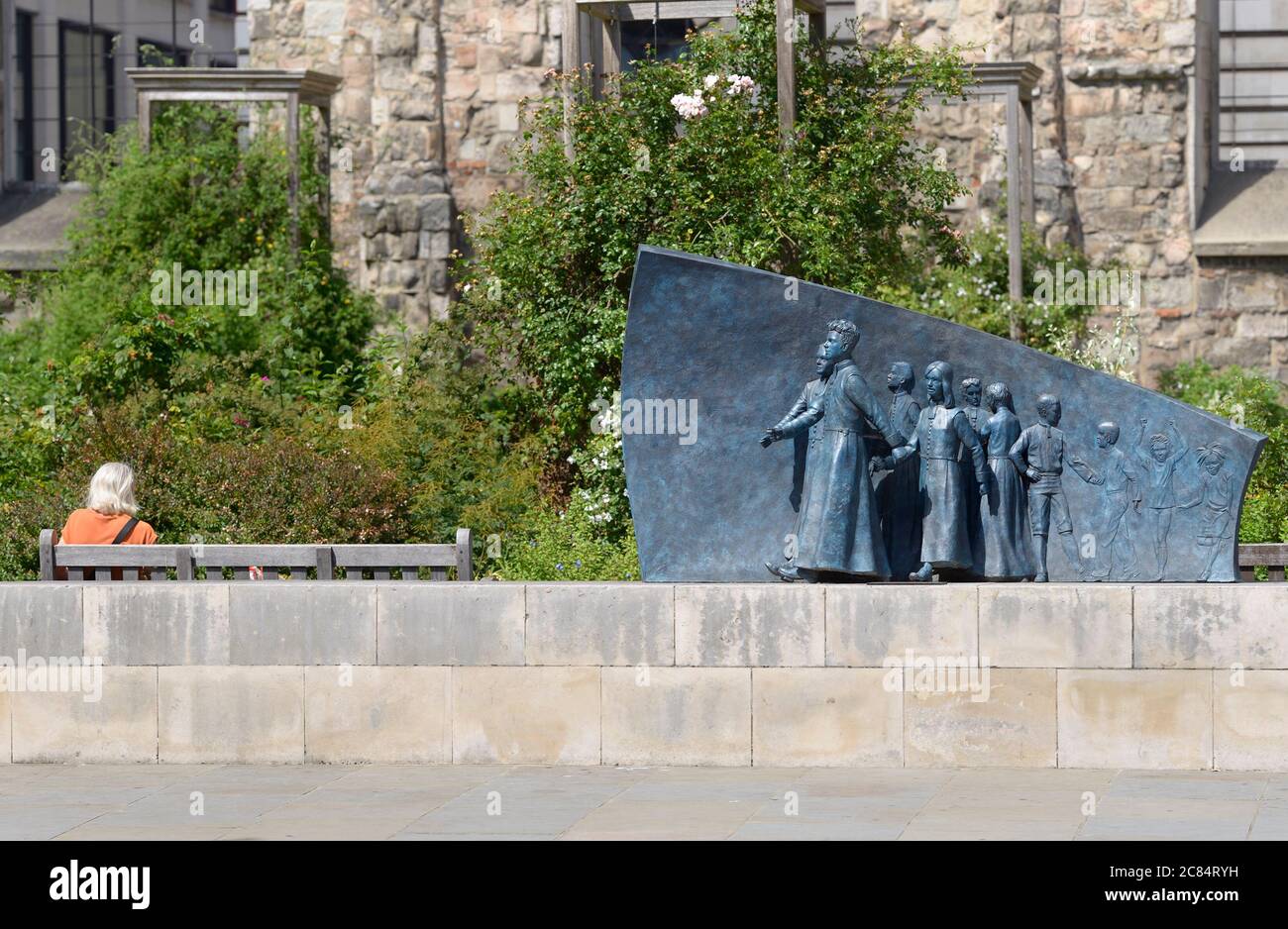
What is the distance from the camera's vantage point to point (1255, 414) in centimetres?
1631

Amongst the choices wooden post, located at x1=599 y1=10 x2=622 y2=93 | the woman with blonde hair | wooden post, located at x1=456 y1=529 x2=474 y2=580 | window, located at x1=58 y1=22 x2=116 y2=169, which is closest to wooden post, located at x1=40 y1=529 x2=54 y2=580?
the woman with blonde hair

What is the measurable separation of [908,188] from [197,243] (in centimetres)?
633

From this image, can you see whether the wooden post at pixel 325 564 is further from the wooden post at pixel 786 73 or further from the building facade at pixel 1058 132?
the building facade at pixel 1058 132

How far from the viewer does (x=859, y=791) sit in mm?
8812

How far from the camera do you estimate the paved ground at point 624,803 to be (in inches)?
310

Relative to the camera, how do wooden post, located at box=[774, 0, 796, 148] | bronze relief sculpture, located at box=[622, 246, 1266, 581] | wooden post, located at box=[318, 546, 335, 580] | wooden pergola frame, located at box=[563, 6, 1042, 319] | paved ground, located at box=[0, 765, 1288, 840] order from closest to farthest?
paved ground, located at box=[0, 765, 1288, 840] < bronze relief sculpture, located at box=[622, 246, 1266, 581] < wooden post, located at box=[318, 546, 335, 580] < wooden post, located at box=[774, 0, 796, 148] < wooden pergola frame, located at box=[563, 6, 1042, 319]

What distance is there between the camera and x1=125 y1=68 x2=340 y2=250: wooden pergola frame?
17438mm

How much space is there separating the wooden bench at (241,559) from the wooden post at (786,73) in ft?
17.6

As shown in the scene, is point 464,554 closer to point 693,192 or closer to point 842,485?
point 842,485

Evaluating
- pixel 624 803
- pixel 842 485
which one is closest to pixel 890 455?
pixel 842 485

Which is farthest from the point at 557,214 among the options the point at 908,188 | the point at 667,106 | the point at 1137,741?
the point at 1137,741

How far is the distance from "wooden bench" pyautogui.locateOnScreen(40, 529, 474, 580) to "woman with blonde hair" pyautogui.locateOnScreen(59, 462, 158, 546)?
0.24m

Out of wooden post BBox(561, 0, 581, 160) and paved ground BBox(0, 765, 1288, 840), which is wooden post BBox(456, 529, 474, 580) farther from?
wooden post BBox(561, 0, 581, 160)

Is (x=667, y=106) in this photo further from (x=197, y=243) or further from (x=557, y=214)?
(x=197, y=243)
